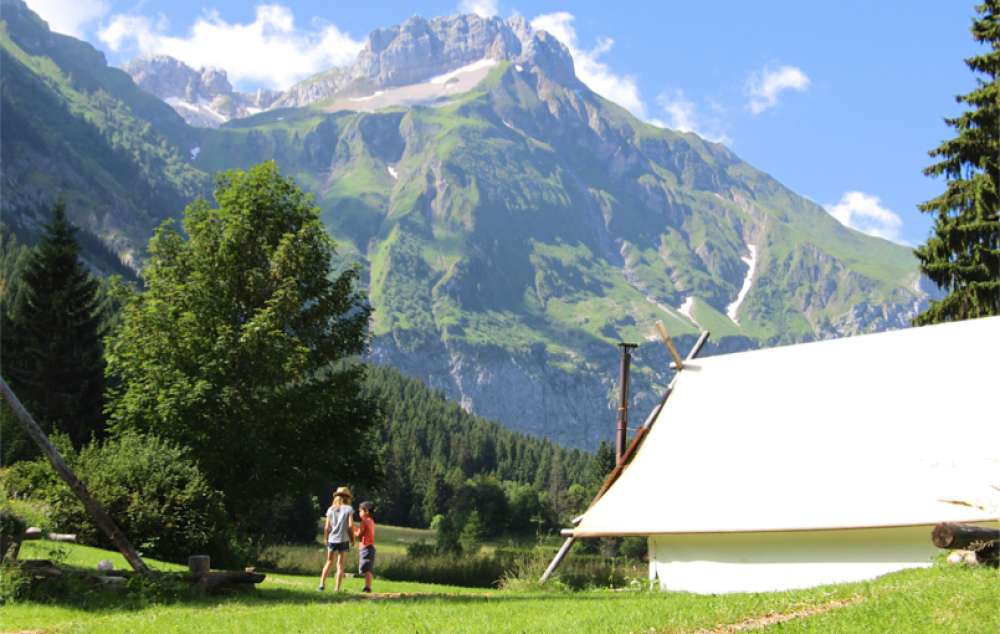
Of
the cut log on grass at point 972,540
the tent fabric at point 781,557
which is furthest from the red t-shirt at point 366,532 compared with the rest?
the cut log on grass at point 972,540

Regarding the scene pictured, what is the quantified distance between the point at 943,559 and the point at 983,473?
3.61 meters

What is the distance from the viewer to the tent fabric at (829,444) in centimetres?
1928

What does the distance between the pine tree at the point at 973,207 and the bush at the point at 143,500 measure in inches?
838

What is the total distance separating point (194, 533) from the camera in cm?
2450

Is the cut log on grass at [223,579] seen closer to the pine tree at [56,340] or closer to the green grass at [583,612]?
the green grass at [583,612]

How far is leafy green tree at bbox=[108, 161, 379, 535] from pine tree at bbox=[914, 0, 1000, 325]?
19427 millimetres

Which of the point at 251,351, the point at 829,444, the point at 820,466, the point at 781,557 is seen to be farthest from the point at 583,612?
the point at 251,351

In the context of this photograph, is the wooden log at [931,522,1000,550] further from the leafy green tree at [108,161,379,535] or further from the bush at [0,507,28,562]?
the leafy green tree at [108,161,379,535]

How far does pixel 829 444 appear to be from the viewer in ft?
69.9

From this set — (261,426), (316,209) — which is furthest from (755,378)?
(316,209)

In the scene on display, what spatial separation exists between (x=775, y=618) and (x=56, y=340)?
163ft

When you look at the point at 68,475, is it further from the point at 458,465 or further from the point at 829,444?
the point at 458,465

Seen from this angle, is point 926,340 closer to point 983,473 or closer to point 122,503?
point 983,473

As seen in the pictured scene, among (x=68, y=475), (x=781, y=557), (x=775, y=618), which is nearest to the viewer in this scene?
(x=775, y=618)
